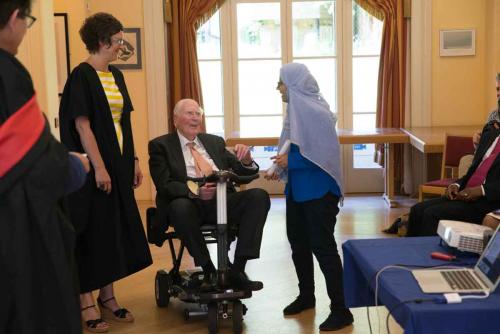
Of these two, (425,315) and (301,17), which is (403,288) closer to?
(425,315)

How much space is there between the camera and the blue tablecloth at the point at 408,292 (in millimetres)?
1950

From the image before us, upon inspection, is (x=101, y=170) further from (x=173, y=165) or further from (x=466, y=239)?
(x=466, y=239)

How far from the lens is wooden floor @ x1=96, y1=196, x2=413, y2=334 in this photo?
3.67 m

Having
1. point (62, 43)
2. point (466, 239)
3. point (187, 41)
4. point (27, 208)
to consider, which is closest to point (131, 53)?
point (187, 41)

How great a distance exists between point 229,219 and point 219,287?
38 cm

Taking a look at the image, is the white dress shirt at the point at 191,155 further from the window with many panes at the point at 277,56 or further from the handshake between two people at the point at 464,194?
the window with many panes at the point at 277,56

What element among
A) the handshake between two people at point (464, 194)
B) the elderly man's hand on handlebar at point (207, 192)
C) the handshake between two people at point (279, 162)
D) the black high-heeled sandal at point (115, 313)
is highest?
the handshake between two people at point (279, 162)

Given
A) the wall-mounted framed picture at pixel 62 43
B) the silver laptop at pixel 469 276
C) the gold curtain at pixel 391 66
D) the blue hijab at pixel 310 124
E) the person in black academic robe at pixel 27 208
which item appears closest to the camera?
the person in black academic robe at pixel 27 208

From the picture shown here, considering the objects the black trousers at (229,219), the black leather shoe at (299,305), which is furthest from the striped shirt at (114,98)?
the black leather shoe at (299,305)

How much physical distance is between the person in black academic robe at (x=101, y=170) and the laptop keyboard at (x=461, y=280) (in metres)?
1.88

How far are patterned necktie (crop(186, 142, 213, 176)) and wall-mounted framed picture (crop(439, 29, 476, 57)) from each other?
396 centimetres

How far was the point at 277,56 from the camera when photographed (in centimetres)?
754

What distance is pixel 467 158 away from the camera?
5.30 meters

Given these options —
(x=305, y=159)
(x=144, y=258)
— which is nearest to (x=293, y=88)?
(x=305, y=159)
